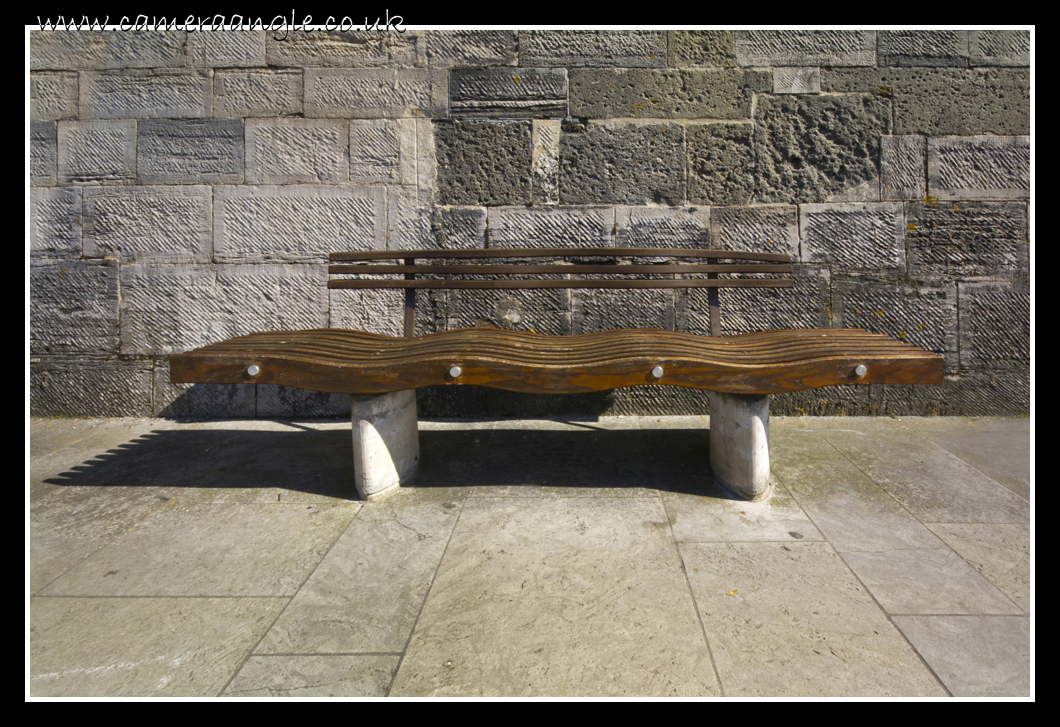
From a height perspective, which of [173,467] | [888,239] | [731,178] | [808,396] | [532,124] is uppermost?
[532,124]

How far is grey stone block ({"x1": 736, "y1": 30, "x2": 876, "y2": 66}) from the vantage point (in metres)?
3.69

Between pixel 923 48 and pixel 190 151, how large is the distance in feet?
15.4

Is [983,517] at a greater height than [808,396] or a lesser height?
lesser

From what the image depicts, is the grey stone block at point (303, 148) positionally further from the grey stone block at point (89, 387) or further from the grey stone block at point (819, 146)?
the grey stone block at point (819, 146)

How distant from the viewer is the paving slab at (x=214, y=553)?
6.26 ft

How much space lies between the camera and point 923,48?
371cm

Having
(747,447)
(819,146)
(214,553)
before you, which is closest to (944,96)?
(819,146)

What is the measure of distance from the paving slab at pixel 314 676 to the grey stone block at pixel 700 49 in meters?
3.69

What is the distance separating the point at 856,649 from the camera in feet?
5.06

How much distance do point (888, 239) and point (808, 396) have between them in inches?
43.5

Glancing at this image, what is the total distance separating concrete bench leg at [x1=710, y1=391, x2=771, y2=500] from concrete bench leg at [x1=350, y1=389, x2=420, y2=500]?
57.0 inches

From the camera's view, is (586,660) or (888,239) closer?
(586,660)

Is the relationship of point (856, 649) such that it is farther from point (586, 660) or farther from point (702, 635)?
point (586, 660)

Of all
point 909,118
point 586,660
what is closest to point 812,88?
point 909,118
